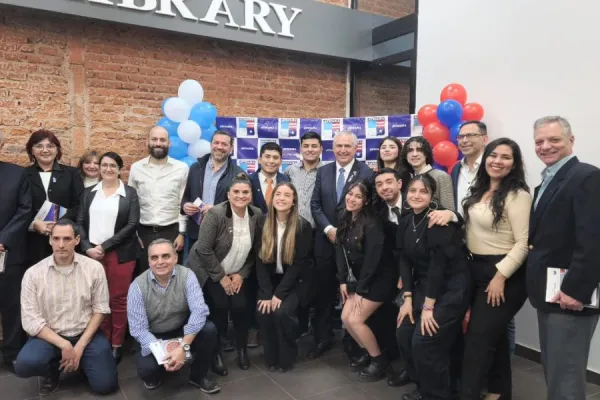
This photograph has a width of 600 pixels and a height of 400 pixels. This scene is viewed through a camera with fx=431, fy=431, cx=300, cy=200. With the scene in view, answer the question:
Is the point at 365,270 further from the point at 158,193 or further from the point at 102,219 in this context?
the point at 102,219

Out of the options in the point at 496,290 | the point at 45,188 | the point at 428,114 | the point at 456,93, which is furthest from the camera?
the point at 428,114

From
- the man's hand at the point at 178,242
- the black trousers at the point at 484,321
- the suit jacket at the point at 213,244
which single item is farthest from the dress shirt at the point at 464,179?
the man's hand at the point at 178,242

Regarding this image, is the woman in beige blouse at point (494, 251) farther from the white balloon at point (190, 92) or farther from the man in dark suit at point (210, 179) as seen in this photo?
the white balloon at point (190, 92)

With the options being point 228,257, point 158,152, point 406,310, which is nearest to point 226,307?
point 228,257

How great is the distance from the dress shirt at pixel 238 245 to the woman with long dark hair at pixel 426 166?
125cm

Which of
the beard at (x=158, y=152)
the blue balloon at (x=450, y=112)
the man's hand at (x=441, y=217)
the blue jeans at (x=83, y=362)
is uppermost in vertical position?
the blue balloon at (x=450, y=112)

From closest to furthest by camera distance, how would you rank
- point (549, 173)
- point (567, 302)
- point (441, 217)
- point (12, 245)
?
point (567, 302) → point (549, 173) → point (441, 217) → point (12, 245)

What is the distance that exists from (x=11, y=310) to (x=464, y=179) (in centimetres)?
337

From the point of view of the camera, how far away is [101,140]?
4301mm

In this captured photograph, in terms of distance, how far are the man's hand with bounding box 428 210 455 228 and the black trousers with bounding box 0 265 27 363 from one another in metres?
2.86

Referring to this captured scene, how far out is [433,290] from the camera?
96.7 inches

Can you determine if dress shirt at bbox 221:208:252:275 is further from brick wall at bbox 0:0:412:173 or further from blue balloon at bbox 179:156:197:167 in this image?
brick wall at bbox 0:0:412:173

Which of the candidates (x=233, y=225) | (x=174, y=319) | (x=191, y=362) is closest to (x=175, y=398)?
(x=191, y=362)

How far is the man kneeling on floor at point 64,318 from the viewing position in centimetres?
269
